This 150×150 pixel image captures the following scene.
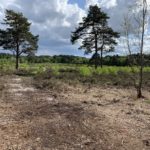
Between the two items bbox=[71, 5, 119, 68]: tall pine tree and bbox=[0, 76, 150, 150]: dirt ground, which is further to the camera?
bbox=[71, 5, 119, 68]: tall pine tree

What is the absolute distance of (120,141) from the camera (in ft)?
27.1

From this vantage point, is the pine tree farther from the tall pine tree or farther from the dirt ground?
the dirt ground

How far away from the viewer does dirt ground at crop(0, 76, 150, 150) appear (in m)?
7.98

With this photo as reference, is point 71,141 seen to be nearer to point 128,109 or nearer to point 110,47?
point 128,109

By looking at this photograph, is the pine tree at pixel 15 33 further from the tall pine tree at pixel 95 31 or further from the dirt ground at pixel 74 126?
the dirt ground at pixel 74 126

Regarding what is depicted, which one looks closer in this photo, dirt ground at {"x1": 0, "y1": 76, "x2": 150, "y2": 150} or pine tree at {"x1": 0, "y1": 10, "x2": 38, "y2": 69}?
dirt ground at {"x1": 0, "y1": 76, "x2": 150, "y2": 150}

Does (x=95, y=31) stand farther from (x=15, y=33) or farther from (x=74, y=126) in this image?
(x=74, y=126)

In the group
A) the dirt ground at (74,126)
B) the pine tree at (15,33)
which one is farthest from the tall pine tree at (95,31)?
the dirt ground at (74,126)

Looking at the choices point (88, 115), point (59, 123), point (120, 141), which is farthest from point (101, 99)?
point (120, 141)

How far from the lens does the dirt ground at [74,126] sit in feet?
26.2

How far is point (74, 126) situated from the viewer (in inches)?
371

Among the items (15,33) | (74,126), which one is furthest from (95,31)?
(74,126)

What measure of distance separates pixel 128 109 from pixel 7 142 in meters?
5.53

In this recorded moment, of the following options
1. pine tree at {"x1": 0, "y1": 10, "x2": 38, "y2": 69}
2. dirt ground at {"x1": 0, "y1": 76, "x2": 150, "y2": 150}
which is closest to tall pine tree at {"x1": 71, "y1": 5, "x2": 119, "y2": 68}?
pine tree at {"x1": 0, "y1": 10, "x2": 38, "y2": 69}
